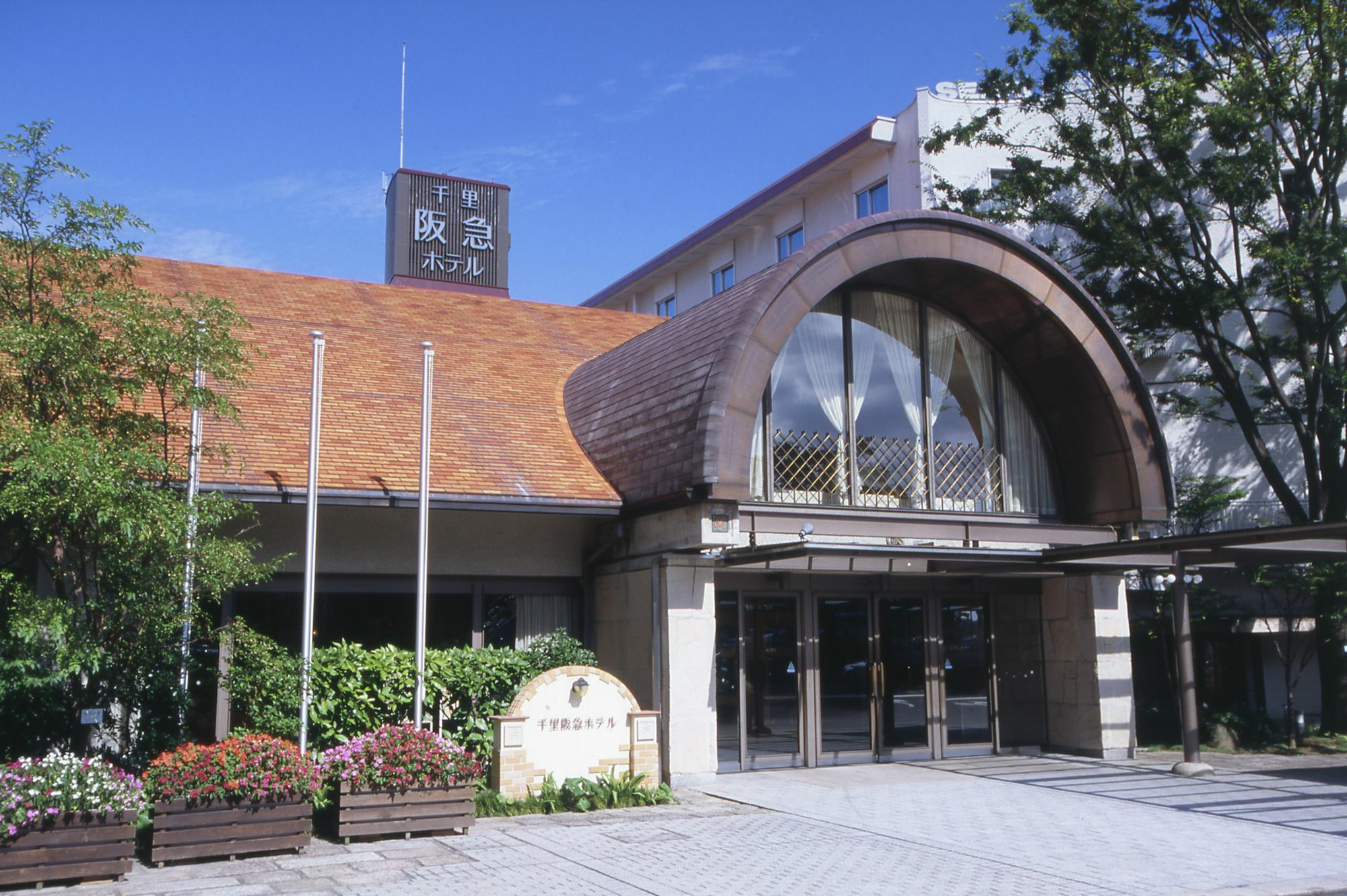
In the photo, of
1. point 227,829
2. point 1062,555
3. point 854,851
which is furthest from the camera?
point 1062,555

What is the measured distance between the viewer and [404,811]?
1051cm

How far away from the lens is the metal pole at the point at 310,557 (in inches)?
457

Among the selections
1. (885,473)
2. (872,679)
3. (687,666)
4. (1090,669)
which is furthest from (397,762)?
(1090,669)

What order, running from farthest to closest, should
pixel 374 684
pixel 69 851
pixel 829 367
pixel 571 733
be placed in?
pixel 829 367, pixel 374 684, pixel 571 733, pixel 69 851

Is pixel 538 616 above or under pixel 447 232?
under

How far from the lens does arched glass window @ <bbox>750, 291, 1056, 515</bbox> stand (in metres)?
15.7

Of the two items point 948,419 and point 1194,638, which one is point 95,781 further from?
point 1194,638

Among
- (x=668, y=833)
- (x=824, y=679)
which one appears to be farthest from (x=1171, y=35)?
(x=668, y=833)

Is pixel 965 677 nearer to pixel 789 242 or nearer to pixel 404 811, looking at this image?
pixel 404 811

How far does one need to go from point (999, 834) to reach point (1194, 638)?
14859mm

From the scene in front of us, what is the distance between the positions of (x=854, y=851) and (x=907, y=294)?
9073mm

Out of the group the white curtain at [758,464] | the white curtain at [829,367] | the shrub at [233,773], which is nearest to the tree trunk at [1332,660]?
the white curtain at [829,367]

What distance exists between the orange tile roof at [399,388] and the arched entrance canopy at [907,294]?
2.90 feet

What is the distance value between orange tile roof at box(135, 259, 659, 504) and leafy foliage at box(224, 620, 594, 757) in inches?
75.9
